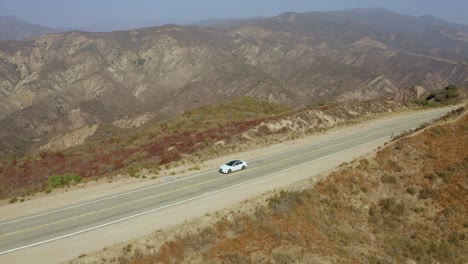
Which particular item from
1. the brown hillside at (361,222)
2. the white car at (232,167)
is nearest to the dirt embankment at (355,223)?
the brown hillside at (361,222)

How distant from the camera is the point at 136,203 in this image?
2728cm

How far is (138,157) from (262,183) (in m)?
21.2

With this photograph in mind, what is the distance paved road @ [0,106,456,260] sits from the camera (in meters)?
22.7

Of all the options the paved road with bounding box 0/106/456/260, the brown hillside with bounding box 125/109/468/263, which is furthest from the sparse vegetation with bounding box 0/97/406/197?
the brown hillside with bounding box 125/109/468/263

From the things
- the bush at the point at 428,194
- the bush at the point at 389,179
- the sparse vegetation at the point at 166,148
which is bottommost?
the sparse vegetation at the point at 166,148

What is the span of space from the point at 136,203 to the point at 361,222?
15961mm

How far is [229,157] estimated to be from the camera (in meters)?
40.3

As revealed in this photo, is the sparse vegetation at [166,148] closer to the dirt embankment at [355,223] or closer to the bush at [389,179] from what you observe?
the dirt embankment at [355,223]

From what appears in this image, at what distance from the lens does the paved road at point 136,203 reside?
22.7 metres

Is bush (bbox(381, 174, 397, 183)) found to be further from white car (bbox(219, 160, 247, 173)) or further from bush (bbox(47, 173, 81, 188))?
bush (bbox(47, 173, 81, 188))

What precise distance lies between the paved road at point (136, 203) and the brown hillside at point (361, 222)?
5.27 m

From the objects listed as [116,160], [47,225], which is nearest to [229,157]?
[116,160]

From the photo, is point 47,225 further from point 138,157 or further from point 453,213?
point 453,213

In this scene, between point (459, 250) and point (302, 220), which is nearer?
point (459, 250)
